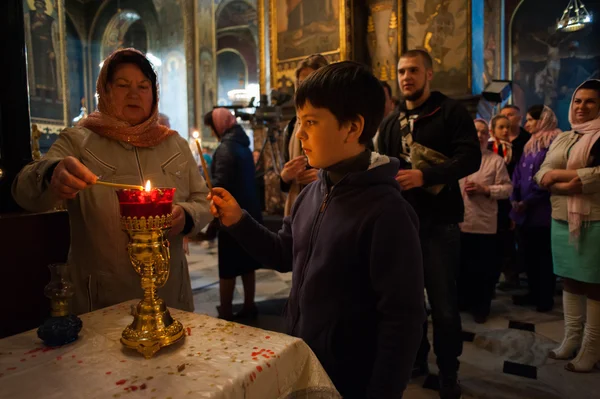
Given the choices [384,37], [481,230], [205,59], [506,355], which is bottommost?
[506,355]

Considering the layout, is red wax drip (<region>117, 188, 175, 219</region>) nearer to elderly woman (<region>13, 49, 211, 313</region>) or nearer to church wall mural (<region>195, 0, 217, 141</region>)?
elderly woman (<region>13, 49, 211, 313</region>)

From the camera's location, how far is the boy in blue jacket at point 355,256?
107 cm

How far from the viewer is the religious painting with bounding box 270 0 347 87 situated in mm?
7332

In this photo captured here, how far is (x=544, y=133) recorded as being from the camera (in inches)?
157

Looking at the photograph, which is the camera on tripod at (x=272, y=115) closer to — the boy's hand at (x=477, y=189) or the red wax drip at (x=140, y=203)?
the boy's hand at (x=477, y=189)

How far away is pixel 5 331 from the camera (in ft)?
4.77

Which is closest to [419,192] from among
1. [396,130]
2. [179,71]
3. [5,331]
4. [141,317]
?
[396,130]

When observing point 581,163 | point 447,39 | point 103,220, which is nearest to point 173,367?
point 103,220

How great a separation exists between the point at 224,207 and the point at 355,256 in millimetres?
432

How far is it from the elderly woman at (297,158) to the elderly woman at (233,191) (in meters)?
0.83

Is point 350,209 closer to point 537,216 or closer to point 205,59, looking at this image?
point 537,216

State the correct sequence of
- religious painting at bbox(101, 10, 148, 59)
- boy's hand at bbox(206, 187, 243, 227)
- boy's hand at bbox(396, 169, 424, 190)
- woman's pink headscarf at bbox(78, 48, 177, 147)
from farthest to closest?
religious painting at bbox(101, 10, 148, 59), boy's hand at bbox(396, 169, 424, 190), woman's pink headscarf at bbox(78, 48, 177, 147), boy's hand at bbox(206, 187, 243, 227)

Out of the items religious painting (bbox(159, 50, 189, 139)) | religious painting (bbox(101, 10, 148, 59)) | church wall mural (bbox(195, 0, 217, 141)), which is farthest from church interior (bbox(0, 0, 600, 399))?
religious painting (bbox(101, 10, 148, 59))

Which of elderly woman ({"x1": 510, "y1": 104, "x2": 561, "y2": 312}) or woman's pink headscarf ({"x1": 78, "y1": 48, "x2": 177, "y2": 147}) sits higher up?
woman's pink headscarf ({"x1": 78, "y1": 48, "x2": 177, "y2": 147})
